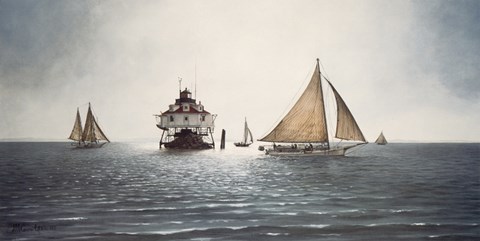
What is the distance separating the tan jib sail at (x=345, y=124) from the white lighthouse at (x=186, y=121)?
A: 27.5 meters

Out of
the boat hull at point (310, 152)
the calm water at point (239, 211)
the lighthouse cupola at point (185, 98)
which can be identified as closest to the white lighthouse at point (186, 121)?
the lighthouse cupola at point (185, 98)

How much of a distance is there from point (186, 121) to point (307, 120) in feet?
83.4

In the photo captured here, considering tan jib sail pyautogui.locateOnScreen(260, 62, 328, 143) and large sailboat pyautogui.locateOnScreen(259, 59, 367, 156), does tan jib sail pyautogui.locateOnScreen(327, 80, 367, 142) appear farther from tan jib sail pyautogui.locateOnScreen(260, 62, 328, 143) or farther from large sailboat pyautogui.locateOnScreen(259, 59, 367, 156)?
tan jib sail pyautogui.locateOnScreen(260, 62, 328, 143)

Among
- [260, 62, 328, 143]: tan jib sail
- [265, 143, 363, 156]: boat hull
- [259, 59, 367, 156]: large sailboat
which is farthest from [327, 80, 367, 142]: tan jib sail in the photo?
[265, 143, 363, 156]: boat hull

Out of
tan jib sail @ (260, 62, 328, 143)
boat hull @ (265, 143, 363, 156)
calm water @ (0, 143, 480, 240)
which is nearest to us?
calm water @ (0, 143, 480, 240)

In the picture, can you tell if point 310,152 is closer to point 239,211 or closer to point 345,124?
point 345,124

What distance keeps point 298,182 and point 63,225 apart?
10.8 metres

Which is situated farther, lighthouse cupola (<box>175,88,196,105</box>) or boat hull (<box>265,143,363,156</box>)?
lighthouse cupola (<box>175,88,196,105</box>)

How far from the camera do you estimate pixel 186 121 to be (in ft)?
181

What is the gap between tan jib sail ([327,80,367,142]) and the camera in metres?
31.3
